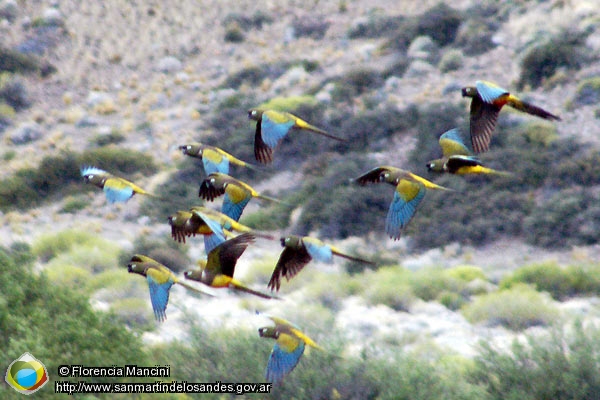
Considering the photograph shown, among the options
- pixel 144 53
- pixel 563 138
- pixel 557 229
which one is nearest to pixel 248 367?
pixel 557 229

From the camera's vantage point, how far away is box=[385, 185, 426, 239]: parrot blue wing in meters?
5.95

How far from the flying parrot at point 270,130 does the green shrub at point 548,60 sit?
26.7 m

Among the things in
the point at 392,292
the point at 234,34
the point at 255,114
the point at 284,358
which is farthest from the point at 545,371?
the point at 234,34

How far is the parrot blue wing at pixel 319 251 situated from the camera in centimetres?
564

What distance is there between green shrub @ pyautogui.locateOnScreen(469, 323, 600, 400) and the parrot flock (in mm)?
4324

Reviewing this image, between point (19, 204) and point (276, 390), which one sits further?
point (19, 204)

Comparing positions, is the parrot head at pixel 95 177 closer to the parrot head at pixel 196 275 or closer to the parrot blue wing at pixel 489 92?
the parrot head at pixel 196 275

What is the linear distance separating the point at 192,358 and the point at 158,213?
1839 centimetres

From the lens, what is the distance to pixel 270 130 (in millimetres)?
6523

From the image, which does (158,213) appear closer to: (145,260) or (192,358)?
(192,358)

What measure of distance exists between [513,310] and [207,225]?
37.5 ft

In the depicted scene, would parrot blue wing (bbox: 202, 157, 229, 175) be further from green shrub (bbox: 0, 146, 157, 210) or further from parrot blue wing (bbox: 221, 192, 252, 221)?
green shrub (bbox: 0, 146, 157, 210)

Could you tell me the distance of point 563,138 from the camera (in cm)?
2716

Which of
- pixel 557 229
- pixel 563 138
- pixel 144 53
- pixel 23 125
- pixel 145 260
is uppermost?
pixel 144 53
